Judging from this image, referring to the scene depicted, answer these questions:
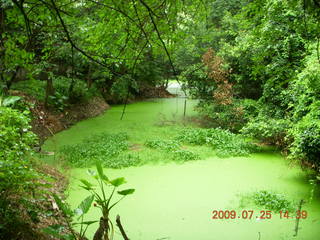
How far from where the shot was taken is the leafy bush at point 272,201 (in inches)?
119

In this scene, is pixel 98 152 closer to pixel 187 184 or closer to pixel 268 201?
pixel 187 184

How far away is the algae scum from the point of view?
2.72 meters

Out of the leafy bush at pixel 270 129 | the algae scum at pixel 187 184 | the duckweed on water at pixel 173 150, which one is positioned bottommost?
the algae scum at pixel 187 184

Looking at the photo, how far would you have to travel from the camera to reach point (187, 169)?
4.24m

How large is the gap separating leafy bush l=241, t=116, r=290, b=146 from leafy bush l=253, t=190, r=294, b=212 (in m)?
1.47

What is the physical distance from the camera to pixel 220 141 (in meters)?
5.29

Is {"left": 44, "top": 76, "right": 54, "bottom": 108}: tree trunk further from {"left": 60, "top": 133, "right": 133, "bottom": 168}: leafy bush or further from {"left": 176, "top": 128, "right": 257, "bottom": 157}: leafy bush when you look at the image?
{"left": 176, "top": 128, "right": 257, "bottom": 157}: leafy bush

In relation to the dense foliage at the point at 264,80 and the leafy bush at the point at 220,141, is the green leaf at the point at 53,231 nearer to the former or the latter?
the dense foliage at the point at 264,80

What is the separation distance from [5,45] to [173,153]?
3257 millimetres

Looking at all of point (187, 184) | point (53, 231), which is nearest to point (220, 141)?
point (187, 184)

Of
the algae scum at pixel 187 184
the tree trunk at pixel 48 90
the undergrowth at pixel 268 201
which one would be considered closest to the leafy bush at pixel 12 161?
the algae scum at pixel 187 184

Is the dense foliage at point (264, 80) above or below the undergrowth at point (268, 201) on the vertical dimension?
above

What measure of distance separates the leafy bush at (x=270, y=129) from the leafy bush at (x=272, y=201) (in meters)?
1.47

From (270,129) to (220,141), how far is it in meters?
0.90
